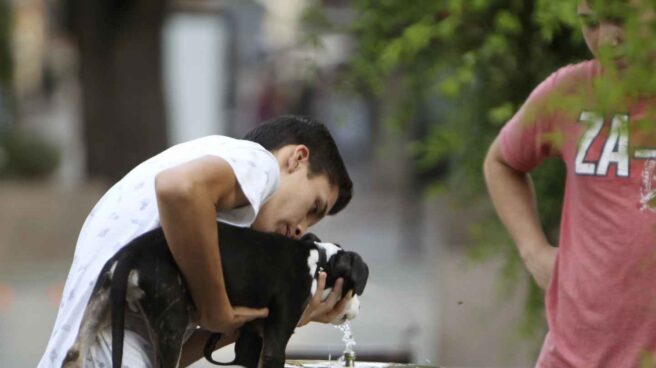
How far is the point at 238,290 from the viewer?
9.25 ft

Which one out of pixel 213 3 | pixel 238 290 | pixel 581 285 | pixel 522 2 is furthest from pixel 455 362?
pixel 213 3

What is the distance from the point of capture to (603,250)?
319cm

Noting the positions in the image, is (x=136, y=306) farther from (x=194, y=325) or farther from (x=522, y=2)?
(x=522, y=2)

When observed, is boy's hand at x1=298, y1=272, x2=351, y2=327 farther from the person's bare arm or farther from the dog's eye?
the person's bare arm

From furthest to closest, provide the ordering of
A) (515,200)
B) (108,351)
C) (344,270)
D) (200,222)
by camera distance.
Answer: (515,200) < (344,270) < (108,351) < (200,222)

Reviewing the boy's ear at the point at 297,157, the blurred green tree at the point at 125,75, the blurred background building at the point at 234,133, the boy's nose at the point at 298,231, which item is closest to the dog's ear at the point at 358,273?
the boy's nose at the point at 298,231

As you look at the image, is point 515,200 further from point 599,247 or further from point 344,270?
point 344,270

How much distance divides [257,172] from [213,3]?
2191cm

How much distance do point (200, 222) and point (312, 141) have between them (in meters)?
0.46

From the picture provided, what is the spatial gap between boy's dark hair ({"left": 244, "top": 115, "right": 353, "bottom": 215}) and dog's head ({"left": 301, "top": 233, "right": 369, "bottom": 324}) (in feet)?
0.51

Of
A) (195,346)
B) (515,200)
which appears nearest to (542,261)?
(515,200)

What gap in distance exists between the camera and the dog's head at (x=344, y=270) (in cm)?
292

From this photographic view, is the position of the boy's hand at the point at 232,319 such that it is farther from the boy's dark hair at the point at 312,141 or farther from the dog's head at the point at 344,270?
the boy's dark hair at the point at 312,141

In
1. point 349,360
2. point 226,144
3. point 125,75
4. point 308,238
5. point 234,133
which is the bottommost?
point 234,133
